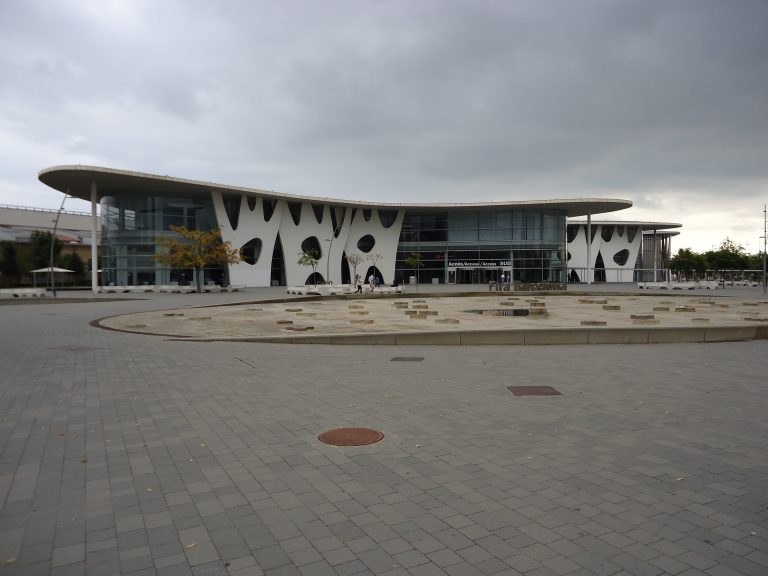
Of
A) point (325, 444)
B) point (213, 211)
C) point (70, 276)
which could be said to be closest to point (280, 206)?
point (213, 211)

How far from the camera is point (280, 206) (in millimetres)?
66938

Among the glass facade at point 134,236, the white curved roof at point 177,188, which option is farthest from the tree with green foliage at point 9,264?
the glass facade at point 134,236

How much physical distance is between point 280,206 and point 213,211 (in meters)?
8.92

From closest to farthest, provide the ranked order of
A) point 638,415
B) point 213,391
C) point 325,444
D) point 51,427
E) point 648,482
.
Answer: point 648,482 < point 325,444 < point 51,427 < point 638,415 < point 213,391

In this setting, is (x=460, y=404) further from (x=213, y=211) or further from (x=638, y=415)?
(x=213, y=211)

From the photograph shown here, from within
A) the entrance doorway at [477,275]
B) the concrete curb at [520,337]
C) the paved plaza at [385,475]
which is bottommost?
the paved plaza at [385,475]

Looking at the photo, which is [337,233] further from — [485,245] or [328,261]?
[485,245]

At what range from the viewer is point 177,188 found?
57.0 metres

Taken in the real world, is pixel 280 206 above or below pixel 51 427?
above

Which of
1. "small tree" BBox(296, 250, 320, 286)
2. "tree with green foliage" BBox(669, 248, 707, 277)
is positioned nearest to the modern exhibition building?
"small tree" BBox(296, 250, 320, 286)

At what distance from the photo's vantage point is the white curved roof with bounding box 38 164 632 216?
4917 centimetres

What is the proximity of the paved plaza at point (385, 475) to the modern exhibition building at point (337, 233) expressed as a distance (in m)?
47.9

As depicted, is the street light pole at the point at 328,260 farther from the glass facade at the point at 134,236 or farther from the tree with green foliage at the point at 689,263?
the tree with green foliage at the point at 689,263

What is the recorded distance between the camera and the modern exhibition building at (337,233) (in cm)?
5781
